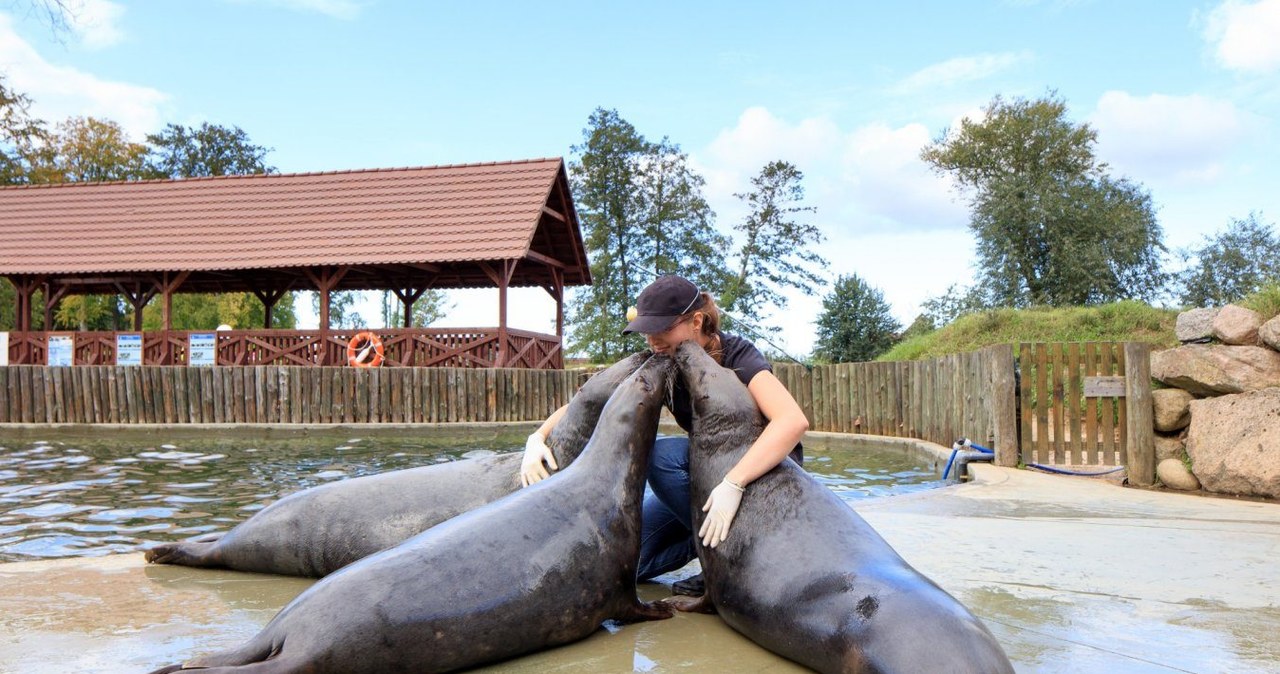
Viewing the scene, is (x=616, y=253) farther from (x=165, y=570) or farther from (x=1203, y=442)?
(x=165, y=570)

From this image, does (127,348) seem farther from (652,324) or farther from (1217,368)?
(1217,368)

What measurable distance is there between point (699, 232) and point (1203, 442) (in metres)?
31.4

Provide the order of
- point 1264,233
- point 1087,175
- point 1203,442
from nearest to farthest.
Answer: point 1203,442 → point 1264,233 → point 1087,175

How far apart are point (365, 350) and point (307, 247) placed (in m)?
4.12

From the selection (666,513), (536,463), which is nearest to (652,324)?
(536,463)

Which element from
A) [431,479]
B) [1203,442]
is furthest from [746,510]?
[1203,442]

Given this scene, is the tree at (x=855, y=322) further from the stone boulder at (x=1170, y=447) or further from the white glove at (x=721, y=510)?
the white glove at (x=721, y=510)

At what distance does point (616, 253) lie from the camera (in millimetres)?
38250

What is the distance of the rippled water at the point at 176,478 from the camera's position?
263 inches

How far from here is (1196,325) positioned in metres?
8.39

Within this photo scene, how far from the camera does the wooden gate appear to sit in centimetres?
841

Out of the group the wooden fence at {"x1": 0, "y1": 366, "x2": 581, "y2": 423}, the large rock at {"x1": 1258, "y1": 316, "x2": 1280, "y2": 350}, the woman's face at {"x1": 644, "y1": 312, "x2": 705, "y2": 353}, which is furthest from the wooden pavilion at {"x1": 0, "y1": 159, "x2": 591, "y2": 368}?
the woman's face at {"x1": 644, "y1": 312, "x2": 705, "y2": 353}

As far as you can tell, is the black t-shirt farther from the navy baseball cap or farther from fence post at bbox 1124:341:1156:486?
fence post at bbox 1124:341:1156:486

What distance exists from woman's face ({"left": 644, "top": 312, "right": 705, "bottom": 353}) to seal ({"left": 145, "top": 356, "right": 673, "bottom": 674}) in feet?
0.87
